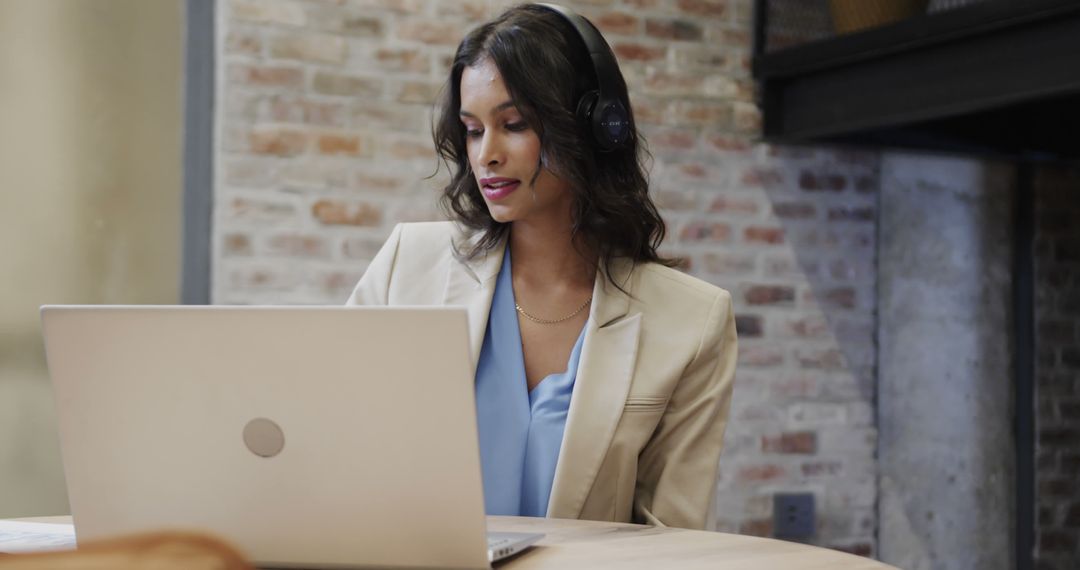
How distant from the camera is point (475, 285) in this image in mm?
1896

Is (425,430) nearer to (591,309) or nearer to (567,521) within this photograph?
(567,521)

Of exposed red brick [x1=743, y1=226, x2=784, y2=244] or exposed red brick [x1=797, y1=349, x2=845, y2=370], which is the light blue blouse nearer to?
exposed red brick [x1=743, y1=226, x2=784, y2=244]

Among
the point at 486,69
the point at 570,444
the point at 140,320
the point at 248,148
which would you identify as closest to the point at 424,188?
the point at 248,148

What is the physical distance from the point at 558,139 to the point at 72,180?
1408 millimetres

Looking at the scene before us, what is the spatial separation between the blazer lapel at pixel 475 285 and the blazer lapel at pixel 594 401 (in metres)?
0.16

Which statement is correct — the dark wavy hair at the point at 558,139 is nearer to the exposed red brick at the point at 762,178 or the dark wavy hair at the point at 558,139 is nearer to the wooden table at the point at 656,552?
the wooden table at the point at 656,552

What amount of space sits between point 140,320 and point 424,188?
6.20 feet

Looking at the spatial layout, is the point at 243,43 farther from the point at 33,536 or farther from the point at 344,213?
the point at 33,536

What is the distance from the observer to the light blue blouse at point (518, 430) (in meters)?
1.77

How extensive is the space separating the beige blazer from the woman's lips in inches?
4.9

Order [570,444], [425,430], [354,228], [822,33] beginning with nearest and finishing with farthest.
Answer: [425,430] → [570,444] → [354,228] → [822,33]

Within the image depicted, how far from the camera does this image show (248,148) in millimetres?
2820

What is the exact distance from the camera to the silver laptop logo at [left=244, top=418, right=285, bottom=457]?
1.10 meters

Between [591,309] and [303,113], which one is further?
[303,113]
